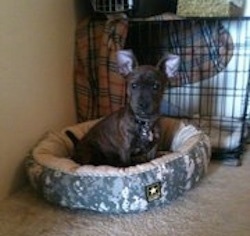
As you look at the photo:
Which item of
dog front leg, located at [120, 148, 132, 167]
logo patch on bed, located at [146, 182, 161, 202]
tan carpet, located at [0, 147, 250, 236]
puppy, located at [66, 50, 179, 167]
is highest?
puppy, located at [66, 50, 179, 167]

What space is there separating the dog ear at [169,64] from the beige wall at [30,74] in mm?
572

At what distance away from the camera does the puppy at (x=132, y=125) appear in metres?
1.56

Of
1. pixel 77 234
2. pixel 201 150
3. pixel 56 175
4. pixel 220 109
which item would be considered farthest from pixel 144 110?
pixel 220 109

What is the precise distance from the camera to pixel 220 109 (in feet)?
7.91

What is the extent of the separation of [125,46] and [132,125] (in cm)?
63

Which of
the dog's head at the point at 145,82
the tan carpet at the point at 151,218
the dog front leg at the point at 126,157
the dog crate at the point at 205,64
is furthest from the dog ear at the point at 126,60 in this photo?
the tan carpet at the point at 151,218

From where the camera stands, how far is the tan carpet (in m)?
1.39

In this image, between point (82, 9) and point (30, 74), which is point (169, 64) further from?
point (82, 9)

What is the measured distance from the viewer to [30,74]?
68.6 inches

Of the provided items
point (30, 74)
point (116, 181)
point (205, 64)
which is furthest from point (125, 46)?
point (116, 181)

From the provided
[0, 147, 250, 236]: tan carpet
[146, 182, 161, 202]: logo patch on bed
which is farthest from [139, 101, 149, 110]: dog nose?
[0, 147, 250, 236]: tan carpet

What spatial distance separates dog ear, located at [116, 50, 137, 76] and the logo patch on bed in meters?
0.49

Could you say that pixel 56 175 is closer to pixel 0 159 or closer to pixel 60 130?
pixel 0 159

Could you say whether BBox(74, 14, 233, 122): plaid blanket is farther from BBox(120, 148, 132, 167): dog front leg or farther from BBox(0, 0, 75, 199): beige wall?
BBox(120, 148, 132, 167): dog front leg
